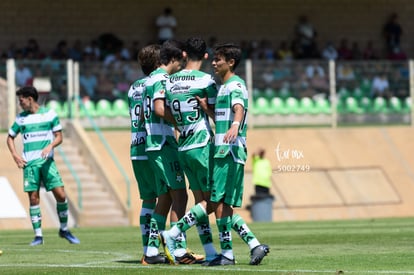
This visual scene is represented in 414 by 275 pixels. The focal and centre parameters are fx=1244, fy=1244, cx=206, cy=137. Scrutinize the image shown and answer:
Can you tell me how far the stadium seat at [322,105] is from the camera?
35.7 m

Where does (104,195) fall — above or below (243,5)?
below

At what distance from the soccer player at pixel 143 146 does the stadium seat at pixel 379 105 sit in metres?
23.1

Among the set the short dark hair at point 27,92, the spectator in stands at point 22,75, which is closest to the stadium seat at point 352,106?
the spectator in stands at point 22,75

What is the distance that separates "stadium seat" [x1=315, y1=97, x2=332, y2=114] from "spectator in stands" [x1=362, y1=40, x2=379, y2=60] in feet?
22.9

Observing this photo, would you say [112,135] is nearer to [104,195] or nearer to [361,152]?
[104,195]

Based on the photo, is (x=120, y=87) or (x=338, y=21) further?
(x=338, y=21)

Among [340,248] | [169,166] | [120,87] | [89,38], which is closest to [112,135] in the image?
[120,87]

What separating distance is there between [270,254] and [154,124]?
2.35 metres

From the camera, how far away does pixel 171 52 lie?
13625 millimetres

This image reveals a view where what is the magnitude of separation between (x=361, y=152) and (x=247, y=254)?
20.8m

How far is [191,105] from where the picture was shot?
→ 13.1m

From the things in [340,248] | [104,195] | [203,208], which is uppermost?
[203,208]

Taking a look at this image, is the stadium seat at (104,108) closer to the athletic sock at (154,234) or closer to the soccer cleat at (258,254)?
the athletic sock at (154,234)

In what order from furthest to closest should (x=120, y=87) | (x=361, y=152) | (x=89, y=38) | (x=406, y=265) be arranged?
(x=89, y=38) → (x=361, y=152) → (x=120, y=87) → (x=406, y=265)
